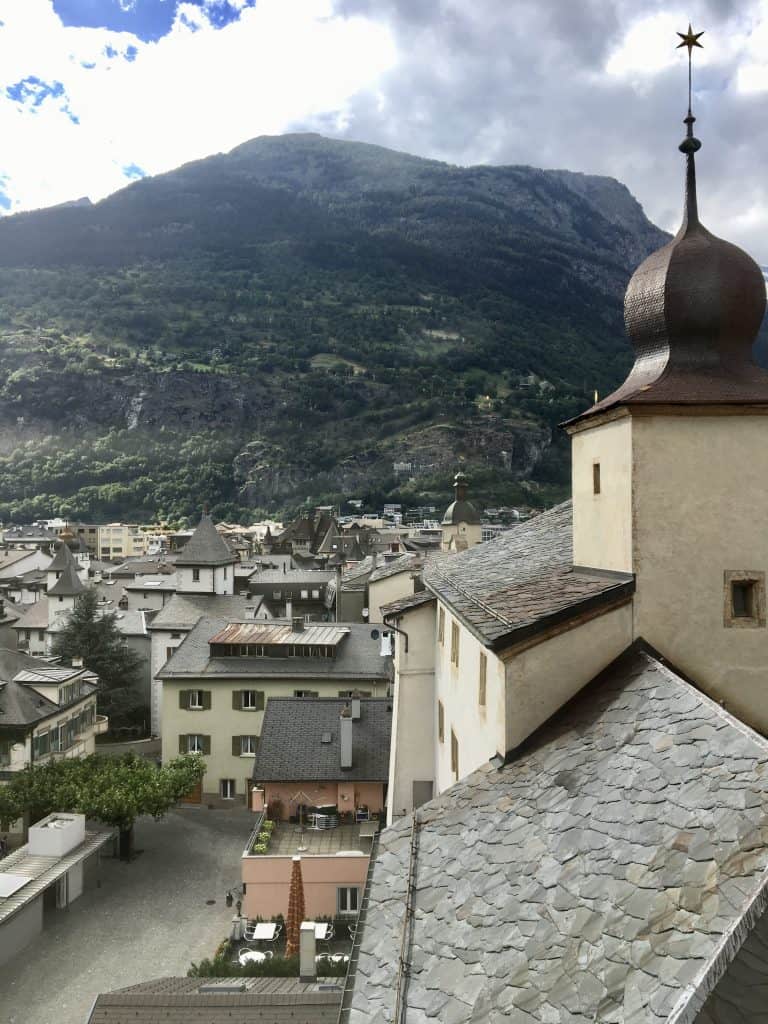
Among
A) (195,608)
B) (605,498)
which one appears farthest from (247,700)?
(605,498)

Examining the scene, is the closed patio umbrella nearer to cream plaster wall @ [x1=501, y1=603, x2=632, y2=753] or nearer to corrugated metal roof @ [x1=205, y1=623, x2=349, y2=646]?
cream plaster wall @ [x1=501, y1=603, x2=632, y2=753]

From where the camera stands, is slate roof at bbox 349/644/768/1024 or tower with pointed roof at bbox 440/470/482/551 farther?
tower with pointed roof at bbox 440/470/482/551

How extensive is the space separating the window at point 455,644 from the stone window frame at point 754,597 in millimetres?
6978

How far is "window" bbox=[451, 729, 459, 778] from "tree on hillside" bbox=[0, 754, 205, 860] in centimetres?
1916

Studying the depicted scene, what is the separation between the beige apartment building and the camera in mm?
40188

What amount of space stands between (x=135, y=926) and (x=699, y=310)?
27509 mm

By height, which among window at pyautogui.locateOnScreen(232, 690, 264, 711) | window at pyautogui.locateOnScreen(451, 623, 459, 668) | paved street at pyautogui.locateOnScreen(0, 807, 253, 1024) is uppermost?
window at pyautogui.locateOnScreen(451, 623, 459, 668)

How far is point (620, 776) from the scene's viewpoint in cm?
779

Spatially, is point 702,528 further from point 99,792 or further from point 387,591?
point 387,591

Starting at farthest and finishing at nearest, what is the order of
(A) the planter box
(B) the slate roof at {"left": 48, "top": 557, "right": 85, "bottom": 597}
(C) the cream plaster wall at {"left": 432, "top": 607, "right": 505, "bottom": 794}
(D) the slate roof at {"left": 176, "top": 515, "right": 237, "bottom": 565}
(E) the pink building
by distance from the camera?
(B) the slate roof at {"left": 48, "top": 557, "right": 85, "bottom": 597} → (D) the slate roof at {"left": 176, "top": 515, "right": 237, "bottom": 565} → (A) the planter box → (E) the pink building → (C) the cream plaster wall at {"left": 432, "top": 607, "right": 505, "bottom": 794}

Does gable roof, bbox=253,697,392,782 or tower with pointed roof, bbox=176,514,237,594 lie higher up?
tower with pointed roof, bbox=176,514,237,594

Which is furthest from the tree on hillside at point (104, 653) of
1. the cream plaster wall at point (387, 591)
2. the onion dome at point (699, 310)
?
the onion dome at point (699, 310)

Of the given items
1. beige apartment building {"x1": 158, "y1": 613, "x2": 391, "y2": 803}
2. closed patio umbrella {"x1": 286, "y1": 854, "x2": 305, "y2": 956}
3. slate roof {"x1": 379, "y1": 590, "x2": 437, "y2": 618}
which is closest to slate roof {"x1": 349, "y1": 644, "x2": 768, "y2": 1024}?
slate roof {"x1": 379, "y1": 590, "x2": 437, "y2": 618}

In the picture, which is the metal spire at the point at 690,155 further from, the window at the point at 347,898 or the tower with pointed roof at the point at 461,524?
the tower with pointed roof at the point at 461,524
